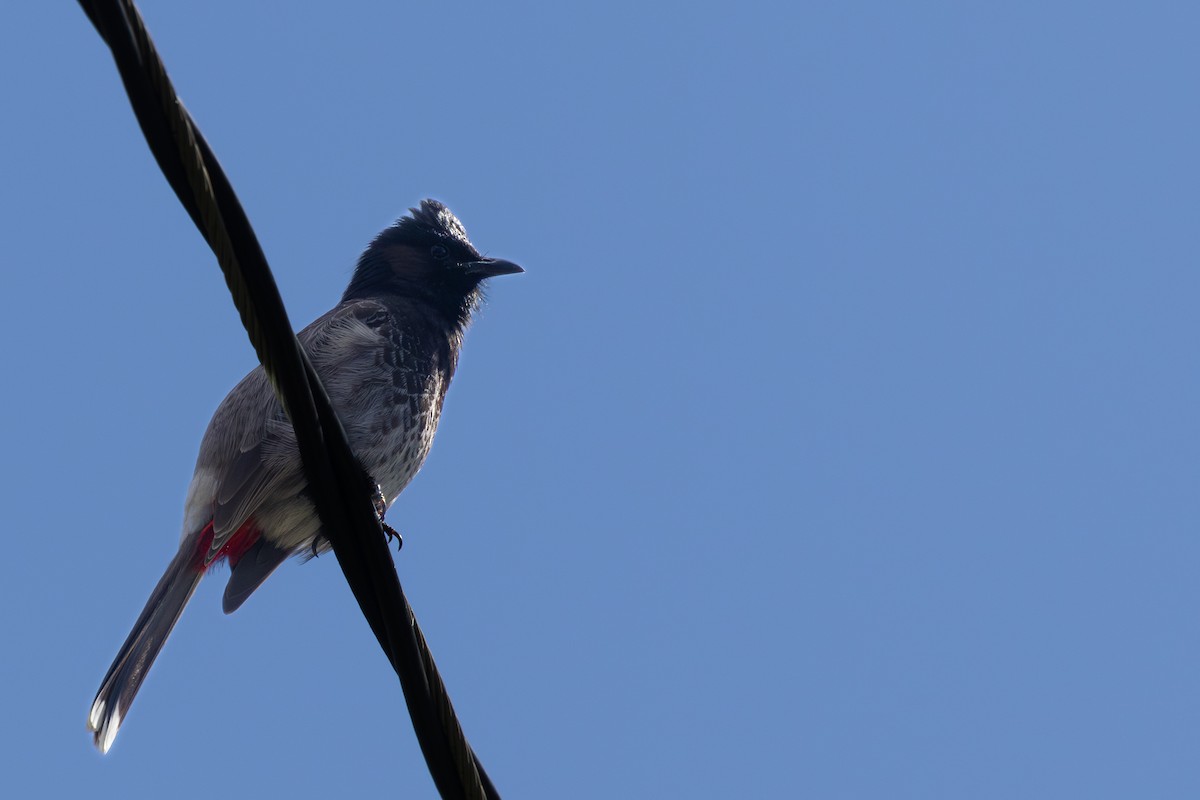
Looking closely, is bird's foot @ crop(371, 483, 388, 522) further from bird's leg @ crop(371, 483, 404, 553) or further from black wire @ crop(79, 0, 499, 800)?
black wire @ crop(79, 0, 499, 800)

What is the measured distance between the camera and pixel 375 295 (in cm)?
705

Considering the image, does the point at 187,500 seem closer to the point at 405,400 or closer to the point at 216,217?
the point at 405,400

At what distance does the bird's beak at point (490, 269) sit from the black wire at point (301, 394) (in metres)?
4.08

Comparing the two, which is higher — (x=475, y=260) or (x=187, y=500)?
(x=475, y=260)

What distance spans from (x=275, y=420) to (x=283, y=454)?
0.58 ft

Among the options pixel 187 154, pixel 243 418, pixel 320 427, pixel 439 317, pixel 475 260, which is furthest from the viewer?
pixel 475 260

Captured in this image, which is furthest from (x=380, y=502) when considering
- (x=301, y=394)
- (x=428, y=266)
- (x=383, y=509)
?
(x=301, y=394)

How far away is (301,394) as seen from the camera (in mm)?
3008

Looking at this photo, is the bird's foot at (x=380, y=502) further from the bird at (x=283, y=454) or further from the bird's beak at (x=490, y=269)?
the bird's beak at (x=490, y=269)

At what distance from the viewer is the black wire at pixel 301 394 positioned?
2508 millimetres

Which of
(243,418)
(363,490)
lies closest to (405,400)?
(243,418)

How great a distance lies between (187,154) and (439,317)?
14.1 feet

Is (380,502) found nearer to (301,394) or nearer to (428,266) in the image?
(428,266)

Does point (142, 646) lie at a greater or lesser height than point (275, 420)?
lesser
